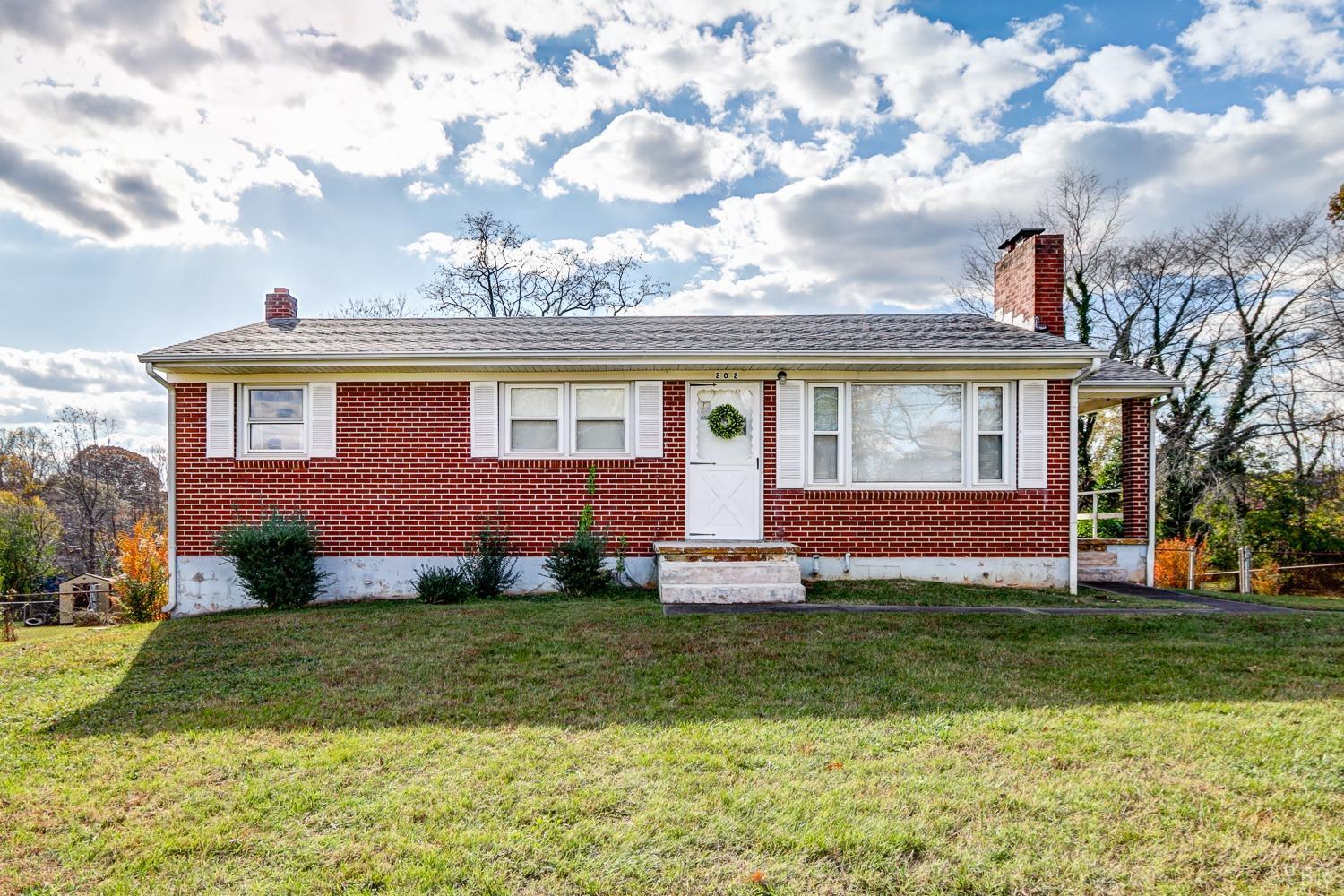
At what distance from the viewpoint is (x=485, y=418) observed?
892cm

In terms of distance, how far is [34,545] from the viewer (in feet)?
63.7

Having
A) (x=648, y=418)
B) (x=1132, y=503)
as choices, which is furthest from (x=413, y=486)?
(x=1132, y=503)

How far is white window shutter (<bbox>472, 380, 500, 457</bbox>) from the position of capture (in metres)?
8.91

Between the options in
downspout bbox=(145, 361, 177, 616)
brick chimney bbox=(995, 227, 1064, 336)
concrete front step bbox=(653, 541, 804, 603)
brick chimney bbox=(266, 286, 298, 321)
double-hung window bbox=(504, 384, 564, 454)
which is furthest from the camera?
brick chimney bbox=(266, 286, 298, 321)

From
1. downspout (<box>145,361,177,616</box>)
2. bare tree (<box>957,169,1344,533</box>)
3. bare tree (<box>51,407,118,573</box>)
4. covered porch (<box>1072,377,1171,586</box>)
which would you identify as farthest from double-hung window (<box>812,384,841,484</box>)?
bare tree (<box>51,407,118,573</box>)

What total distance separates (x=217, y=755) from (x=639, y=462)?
5929mm

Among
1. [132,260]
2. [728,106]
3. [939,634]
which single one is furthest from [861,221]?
[132,260]

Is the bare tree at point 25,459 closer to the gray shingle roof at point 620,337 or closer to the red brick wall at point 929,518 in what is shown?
the gray shingle roof at point 620,337

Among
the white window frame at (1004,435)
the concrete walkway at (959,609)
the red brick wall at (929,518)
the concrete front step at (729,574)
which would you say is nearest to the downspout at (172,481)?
the concrete front step at (729,574)

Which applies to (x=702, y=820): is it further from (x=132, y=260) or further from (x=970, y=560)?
(x=132, y=260)

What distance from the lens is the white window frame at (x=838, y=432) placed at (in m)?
8.95

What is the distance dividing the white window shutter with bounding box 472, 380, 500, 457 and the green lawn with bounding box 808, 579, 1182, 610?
4.58 m

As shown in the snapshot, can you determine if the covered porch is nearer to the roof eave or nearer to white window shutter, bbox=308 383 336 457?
the roof eave

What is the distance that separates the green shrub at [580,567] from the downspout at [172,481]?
5021mm
